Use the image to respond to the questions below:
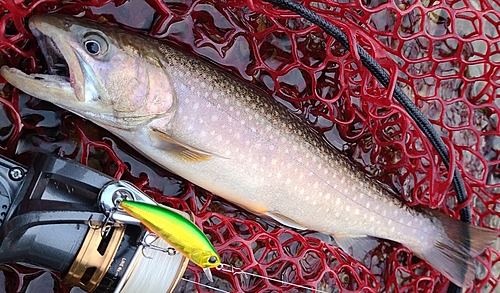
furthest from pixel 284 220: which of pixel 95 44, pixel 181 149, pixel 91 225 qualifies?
pixel 95 44

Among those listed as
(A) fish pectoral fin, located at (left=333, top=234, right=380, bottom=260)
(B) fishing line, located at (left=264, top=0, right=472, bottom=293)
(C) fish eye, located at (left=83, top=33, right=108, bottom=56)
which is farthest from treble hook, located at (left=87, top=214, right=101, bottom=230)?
(A) fish pectoral fin, located at (left=333, top=234, right=380, bottom=260)

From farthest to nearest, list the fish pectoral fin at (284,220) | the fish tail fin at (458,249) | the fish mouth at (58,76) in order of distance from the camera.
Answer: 1. the fish tail fin at (458,249)
2. the fish pectoral fin at (284,220)
3. the fish mouth at (58,76)

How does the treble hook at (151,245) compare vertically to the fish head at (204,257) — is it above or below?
below

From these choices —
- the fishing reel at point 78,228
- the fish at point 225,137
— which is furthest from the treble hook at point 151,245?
the fish at point 225,137

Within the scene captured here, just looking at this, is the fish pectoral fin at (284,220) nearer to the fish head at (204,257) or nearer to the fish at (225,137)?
the fish at (225,137)

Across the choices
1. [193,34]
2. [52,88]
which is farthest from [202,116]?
[52,88]

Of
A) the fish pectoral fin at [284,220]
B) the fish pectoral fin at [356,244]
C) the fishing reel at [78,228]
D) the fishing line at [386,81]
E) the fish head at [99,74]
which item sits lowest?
the fishing reel at [78,228]

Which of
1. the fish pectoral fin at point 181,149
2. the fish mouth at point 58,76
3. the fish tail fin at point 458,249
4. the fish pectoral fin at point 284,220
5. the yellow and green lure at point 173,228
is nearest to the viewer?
the yellow and green lure at point 173,228

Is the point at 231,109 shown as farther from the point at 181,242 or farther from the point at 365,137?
the point at 365,137
